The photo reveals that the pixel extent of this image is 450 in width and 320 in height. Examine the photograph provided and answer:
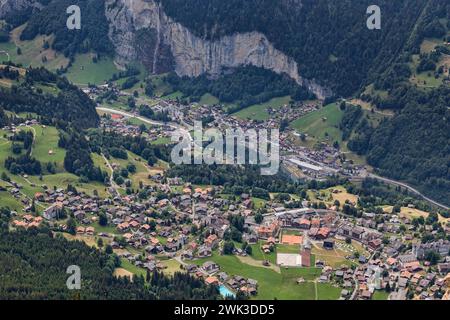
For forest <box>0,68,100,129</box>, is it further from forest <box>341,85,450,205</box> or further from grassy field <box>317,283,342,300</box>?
grassy field <box>317,283,342,300</box>

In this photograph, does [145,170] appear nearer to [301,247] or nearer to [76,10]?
[301,247]

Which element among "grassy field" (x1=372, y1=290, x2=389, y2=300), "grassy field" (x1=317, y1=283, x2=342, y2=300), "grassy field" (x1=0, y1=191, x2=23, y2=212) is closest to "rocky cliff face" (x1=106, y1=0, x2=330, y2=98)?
"grassy field" (x1=0, y1=191, x2=23, y2=212)

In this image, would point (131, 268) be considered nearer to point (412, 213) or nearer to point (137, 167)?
point (137, 167)

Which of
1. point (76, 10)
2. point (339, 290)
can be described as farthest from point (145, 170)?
point (76, 10)

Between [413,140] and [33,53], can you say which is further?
[33,53]

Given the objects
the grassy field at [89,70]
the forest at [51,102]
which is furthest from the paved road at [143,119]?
the grassy field at [89,70]

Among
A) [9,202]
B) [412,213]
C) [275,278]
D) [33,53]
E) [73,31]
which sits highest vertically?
[73,31]

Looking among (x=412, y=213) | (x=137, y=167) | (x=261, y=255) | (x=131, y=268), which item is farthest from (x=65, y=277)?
(x=412, y=213)

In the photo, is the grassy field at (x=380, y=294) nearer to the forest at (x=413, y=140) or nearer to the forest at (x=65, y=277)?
the forest at (x=65, y=277)
